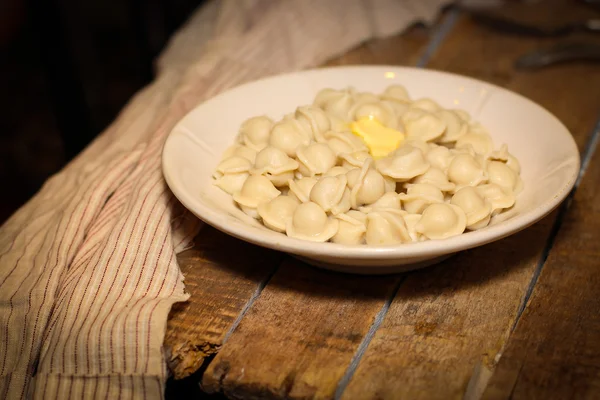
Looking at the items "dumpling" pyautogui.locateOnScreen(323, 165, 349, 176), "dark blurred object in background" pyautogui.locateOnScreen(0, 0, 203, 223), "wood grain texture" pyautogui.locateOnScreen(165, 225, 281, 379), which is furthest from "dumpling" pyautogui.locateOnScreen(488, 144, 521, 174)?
"dark blurred object in background" pyautogui.locateOnScreen(0, 0, 203, 223)

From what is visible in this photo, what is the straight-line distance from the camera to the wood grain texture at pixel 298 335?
709 mm

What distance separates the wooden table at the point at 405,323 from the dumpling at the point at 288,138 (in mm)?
141

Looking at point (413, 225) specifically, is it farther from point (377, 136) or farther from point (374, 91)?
point (374, 91)

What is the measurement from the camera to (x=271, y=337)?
0.76 meters

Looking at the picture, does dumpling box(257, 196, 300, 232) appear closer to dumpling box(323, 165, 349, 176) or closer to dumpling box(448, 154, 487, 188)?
dumpling box(323, 165, 349, 176)

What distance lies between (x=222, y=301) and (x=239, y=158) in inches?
8.2

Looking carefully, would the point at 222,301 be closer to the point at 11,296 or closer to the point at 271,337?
the point at 271,337

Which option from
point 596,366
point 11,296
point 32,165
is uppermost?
point 11,296

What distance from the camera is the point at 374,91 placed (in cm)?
116

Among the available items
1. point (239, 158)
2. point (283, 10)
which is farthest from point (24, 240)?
point (283, 10)

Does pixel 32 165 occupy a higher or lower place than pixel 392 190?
lower

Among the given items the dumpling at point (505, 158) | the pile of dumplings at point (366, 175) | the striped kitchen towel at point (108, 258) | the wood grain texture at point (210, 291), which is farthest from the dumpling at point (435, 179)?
the striped kitchen towel at point (108, 258)

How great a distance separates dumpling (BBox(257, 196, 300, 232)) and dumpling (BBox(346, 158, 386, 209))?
73mm

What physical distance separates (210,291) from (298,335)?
0.46 feet
